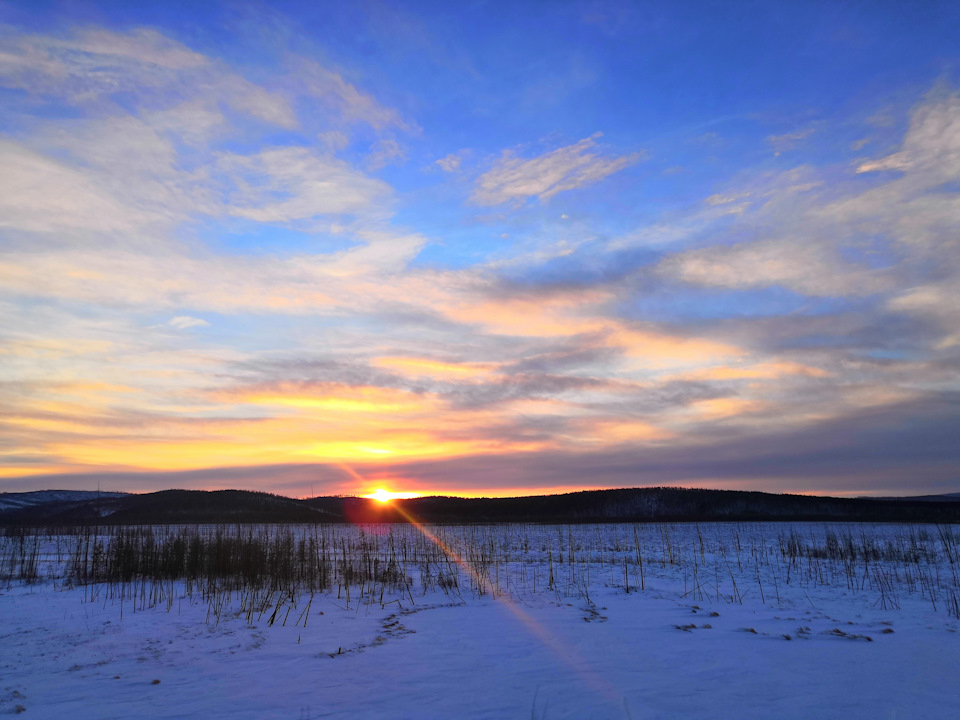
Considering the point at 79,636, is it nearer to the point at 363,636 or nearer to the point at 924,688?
the point at 363,636

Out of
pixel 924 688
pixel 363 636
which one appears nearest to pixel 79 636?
pixel 363 636

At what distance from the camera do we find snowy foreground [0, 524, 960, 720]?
17.4 feet

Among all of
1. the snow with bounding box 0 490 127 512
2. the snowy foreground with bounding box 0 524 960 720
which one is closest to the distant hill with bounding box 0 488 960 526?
the snow with bounding box 0 490 127 512

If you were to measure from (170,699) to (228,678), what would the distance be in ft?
2.42

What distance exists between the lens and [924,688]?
5668 millimetres

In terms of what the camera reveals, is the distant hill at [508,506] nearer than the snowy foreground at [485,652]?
No

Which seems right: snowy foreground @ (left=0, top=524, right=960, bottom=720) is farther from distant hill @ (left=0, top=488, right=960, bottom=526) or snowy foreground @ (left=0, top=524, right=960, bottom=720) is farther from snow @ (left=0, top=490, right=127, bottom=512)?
snow @ (left=0, top=490, right=127, bottom=512)

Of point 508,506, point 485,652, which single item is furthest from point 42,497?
point 485,652

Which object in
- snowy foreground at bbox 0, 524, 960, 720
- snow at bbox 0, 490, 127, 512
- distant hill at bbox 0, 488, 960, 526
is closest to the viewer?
snowy foreground at bbox 0, 524, 960, 720

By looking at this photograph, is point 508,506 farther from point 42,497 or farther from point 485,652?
point 485,652

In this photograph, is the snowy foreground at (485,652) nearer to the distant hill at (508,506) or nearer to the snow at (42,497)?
the distant hill at (508,506)

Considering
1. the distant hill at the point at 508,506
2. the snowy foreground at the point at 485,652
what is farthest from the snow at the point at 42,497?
the snowy foreground at the point at 485,652

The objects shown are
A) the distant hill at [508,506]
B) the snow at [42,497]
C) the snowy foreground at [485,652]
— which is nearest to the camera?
the snowy foreground at [485,652]

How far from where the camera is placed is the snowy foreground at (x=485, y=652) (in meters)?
5.29
